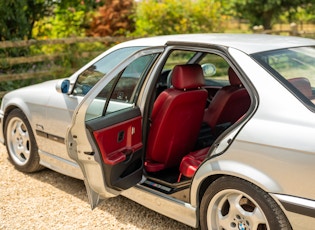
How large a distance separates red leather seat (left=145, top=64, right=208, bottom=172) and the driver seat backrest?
231mm

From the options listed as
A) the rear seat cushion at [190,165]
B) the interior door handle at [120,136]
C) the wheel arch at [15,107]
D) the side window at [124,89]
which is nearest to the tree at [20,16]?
the wheel arch at [15,107]

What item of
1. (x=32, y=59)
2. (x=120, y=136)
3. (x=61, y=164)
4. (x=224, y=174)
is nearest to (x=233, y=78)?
(x=120, y=136)

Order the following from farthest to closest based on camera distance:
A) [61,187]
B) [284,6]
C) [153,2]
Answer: [284,6]
[153,2]
[61,187]

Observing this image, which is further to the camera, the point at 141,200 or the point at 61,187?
the point at 61,187

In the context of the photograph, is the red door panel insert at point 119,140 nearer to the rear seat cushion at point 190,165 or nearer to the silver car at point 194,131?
the silver car at point 194,131

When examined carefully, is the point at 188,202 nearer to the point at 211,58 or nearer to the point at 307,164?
the point at 307,164

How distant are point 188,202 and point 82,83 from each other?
166 centimetres

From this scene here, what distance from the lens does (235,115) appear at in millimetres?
4152

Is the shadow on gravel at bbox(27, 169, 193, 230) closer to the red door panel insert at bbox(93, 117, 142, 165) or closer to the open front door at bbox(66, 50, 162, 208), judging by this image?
the open front door at bbox(66, 50, 162, 208)

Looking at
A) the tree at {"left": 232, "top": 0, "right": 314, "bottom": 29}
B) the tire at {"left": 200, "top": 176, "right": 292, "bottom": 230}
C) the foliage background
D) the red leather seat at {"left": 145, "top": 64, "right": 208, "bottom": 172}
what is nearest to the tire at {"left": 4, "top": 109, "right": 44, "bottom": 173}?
the red leather seat at {"left": 145, "top": 64, "right": 208, "bottom": 172}

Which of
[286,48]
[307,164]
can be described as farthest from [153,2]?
[307,164]

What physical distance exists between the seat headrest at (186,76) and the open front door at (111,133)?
26 cm

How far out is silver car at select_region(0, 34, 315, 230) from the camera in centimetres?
278

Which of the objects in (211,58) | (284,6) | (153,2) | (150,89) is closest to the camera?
(150,89)
